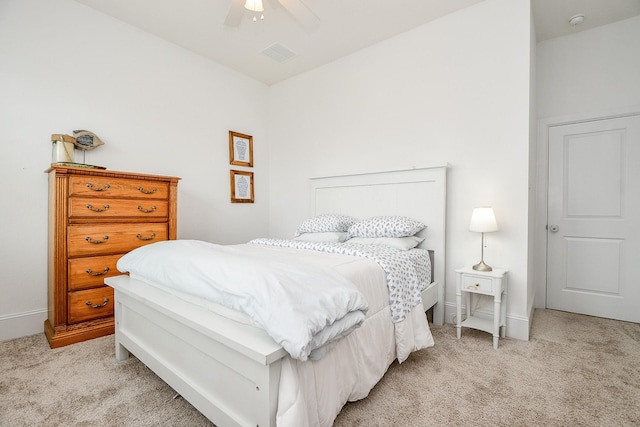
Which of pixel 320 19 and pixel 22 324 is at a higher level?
pixel 320 19

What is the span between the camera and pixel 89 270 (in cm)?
231

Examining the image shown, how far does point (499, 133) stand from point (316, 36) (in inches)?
80.9

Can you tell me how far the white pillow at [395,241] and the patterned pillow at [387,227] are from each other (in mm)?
36

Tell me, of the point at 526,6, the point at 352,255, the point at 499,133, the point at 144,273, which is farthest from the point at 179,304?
the point at 526,6

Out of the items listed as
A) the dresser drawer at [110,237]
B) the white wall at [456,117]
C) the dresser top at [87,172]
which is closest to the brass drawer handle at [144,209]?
the dresser drawer at [110,237]

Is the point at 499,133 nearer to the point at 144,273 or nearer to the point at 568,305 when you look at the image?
the point at 568,305

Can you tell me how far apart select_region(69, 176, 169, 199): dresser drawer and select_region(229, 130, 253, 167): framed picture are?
4.08 feet

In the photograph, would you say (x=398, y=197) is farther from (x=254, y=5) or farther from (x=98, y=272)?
(x=98, y=272)

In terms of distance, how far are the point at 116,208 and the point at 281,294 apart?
6.71 feet

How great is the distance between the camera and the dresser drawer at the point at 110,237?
2246 millimetres

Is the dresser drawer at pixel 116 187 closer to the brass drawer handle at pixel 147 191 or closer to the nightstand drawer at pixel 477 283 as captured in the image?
the brass drawer handle at pixel 147 191

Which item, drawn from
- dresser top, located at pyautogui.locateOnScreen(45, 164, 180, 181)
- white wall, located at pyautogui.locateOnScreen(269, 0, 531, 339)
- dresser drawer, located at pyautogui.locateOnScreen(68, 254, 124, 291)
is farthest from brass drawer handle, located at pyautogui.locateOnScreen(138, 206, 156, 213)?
white wall, located at pyautogui.locateOnScreen(269, 0, 531, 339)

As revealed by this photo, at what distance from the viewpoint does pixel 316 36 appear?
3.17m

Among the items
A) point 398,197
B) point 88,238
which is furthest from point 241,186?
point 398,197
